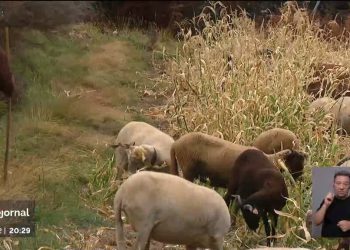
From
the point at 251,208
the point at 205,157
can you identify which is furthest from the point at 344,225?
the point at 205,157

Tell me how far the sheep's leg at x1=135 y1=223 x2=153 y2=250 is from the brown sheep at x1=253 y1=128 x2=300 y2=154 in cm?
141

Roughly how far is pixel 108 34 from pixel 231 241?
4.84 metres

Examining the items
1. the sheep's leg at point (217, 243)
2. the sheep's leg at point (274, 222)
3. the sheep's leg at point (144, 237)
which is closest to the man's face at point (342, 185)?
the sheep's leg at point (274, 222)

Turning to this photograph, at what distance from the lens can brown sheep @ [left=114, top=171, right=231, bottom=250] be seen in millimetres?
3188

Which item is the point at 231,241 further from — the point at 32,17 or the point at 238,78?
the point at 32,17

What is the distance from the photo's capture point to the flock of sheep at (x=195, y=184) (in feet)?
10.5

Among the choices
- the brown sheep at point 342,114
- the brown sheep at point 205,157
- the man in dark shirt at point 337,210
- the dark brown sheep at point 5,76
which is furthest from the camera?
the brown sheep at point 342,114

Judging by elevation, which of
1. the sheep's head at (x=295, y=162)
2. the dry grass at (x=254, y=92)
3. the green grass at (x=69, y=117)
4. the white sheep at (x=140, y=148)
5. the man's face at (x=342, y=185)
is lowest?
the green grass at (x=69, y=117)

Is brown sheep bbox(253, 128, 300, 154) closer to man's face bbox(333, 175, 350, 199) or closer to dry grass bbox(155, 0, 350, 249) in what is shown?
dry grass bbox(155, 0, 350, 249)

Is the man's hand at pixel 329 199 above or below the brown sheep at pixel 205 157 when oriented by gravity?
above

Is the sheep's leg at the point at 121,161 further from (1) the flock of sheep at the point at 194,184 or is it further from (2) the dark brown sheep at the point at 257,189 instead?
(2) the dark brown sheep at the point at 257,189

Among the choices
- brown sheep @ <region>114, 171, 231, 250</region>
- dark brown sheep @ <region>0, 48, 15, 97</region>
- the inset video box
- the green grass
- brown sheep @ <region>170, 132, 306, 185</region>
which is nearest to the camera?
brown sheep @ <region>114, 171, 231, 250</region>

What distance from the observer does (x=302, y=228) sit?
3.84 metres

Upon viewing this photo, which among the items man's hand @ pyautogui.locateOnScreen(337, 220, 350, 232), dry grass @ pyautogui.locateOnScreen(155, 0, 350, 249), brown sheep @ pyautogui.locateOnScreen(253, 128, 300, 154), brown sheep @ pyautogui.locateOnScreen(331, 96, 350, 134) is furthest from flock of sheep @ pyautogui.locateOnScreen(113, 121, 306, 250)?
brown sheep @ pyautogui.locateOnScreen(331, 96, 350, 134)
